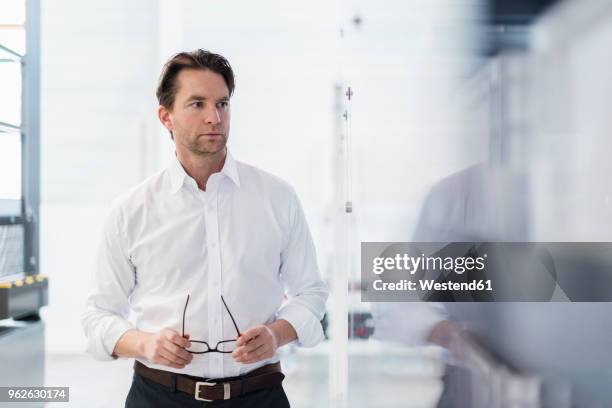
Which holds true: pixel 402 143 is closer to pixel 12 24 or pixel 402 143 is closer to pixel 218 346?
pixel 218 346

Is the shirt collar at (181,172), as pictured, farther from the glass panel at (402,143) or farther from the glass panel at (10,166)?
the glass panel at (10,166)

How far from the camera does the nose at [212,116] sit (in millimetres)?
1547

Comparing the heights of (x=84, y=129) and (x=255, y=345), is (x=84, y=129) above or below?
above

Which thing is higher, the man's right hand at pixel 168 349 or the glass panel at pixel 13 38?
the glass panel at pixel 13 38

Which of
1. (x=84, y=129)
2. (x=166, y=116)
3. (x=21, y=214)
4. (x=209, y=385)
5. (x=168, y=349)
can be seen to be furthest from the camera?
(x=84, y=129)

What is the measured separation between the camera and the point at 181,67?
161 cm

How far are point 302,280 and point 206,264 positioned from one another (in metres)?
0.25

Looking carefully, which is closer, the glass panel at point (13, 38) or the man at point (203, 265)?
the man at point (203, 265)

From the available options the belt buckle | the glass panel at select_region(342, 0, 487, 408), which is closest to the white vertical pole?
the glass panel at select_region(342, 0, 487, 408)

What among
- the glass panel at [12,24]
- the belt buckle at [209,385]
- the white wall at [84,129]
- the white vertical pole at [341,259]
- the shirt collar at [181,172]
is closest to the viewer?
the belt buckle at [209,385]

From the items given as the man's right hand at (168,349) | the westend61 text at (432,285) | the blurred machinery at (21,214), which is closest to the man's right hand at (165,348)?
the man's right hand at (168,349)

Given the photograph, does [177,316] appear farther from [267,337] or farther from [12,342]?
[12,342]

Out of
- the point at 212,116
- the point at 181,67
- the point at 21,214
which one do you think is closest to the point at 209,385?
the point at 212,116

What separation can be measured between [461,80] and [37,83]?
1569 mm
